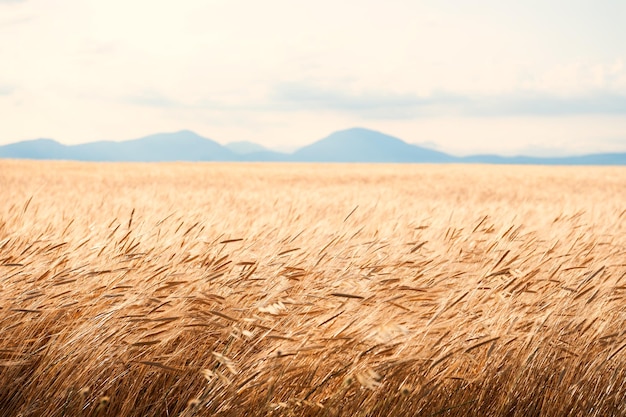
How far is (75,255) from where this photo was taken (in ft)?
11.3

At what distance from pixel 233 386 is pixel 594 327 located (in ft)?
5.96

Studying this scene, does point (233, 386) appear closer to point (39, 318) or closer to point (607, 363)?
point (39, 318)

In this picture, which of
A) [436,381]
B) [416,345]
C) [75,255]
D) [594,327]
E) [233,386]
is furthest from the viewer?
[75,255]

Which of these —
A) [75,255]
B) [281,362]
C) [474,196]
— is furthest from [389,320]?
[474,196]

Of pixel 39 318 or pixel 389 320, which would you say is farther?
pixel 389 320

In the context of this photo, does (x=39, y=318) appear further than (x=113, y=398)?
Yes

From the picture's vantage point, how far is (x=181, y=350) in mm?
2441

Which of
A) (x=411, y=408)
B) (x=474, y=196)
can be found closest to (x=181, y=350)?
(x=411, y=408)

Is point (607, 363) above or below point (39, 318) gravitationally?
below

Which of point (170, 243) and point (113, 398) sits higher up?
point (170, 243)

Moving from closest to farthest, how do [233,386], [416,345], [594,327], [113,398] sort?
[233,386] < [113,398] < [416,345] < [594,327]

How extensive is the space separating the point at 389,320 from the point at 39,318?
162cm

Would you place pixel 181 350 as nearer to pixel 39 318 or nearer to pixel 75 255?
pixel 39 318

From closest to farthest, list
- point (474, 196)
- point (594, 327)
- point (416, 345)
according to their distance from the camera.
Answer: point (416, 345) < point (594, 327) < point (474, 196)
